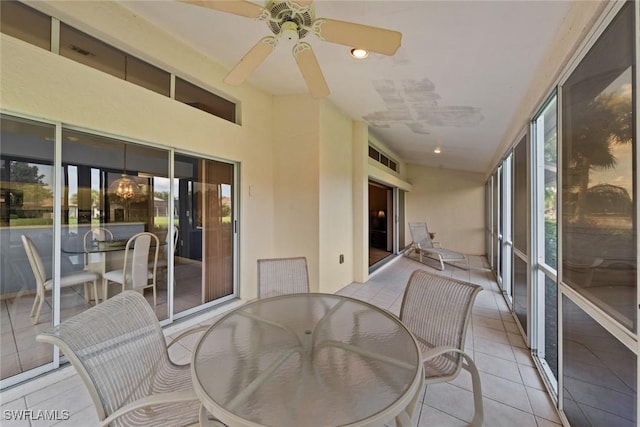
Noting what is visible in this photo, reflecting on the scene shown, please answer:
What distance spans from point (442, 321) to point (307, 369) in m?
0.99

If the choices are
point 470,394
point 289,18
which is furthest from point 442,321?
point 289,18

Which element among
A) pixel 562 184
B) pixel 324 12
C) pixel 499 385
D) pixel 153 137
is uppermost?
pixel 324 12

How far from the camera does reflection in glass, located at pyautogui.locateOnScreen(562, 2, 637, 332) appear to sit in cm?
104

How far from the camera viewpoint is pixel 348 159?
439cm

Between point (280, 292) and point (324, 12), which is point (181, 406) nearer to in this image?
point (280, 292)

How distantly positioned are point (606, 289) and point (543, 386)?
122cm

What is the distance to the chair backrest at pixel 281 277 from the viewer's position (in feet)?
7.44

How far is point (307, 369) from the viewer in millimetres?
1151

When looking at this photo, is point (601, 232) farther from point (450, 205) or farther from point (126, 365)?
point (450, 205)

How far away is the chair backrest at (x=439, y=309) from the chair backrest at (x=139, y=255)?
2.79m

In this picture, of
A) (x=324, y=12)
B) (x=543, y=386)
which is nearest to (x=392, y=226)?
(x=543, y=386)

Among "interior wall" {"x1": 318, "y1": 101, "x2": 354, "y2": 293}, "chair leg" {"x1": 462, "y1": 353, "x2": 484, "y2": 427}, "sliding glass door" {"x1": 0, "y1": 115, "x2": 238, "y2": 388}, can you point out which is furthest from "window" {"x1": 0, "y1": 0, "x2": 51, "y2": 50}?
"chair leg" {"x1": 462, "y1": 353, "x2": 484, "y2": 427}

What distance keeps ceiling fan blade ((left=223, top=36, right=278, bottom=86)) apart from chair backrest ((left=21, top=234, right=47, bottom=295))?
2171 mm

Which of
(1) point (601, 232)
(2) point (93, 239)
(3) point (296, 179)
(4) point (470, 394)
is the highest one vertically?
(3) point (296, 179)
